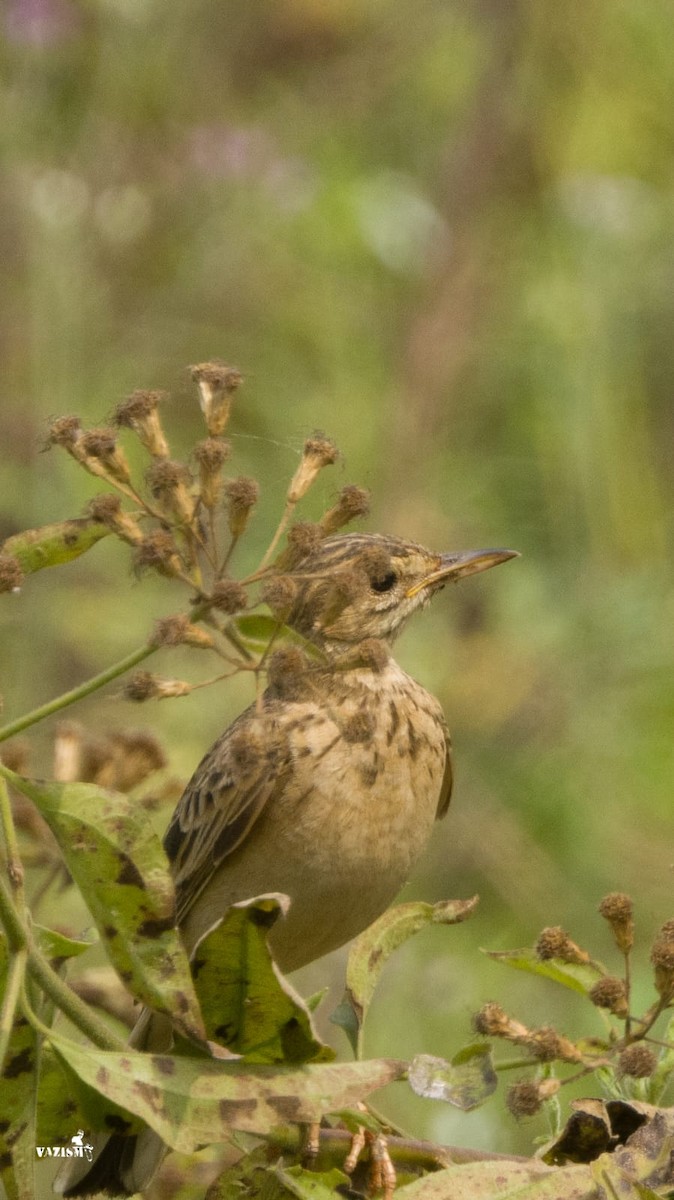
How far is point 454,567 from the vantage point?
13.1ft

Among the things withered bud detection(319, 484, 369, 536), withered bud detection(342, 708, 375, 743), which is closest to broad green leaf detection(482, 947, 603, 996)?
withered bud detection(342, 708, 375, 743)

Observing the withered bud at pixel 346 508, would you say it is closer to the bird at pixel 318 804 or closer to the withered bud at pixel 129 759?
the bird at pixel 318 804

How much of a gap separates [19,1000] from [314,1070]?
40 centimetres

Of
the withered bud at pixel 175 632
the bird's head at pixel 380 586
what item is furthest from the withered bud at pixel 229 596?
the bird's head at pixel 380 586

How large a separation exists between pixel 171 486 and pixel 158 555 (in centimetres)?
14

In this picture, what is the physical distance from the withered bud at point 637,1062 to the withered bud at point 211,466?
0.98 meters

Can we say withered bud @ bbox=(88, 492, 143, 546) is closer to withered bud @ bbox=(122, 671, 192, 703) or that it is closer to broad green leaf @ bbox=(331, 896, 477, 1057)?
withered bud @ bbox=(122, 671, 192, 703)

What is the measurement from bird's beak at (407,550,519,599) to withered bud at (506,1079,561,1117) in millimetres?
1632

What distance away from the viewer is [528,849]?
6.56 metres

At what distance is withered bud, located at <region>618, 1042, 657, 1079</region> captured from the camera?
2387mm

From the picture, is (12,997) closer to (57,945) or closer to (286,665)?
(57,945)

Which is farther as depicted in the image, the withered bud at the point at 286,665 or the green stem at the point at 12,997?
the withered bud at the point at 286,665

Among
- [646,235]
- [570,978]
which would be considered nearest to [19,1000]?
[570,978]

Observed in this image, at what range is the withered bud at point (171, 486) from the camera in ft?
7.75
